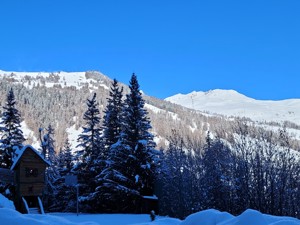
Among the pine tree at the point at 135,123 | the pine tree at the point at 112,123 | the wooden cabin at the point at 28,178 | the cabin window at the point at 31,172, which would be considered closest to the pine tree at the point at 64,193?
the pine tree at the point at 112,123

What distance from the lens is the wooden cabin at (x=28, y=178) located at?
1193cm

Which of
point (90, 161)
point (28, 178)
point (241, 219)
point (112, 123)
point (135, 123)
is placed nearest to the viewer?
point (241, 219)

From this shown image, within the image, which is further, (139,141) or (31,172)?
(139,141)

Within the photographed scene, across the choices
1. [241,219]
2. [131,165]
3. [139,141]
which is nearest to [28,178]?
[241,219]

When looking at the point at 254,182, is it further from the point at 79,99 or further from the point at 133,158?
the point at 79,99

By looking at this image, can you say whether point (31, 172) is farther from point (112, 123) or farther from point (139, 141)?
point (112, 123)

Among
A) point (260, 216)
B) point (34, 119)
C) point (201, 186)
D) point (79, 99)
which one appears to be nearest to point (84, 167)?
point (201, 186)

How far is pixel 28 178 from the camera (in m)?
12.4

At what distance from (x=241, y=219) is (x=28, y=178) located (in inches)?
361

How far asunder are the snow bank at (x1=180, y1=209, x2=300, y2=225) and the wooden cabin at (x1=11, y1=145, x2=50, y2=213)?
25.9 ft

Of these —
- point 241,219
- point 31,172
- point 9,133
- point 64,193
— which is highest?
point 9,133

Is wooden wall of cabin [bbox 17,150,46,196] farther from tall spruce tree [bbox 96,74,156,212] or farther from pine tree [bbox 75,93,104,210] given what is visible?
pine tree [bbox 75,93,104,210]

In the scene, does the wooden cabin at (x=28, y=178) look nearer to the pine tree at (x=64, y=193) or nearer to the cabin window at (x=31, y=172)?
the cabin window at (x=31, y=172)

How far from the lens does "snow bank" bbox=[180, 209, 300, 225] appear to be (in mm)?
5047
